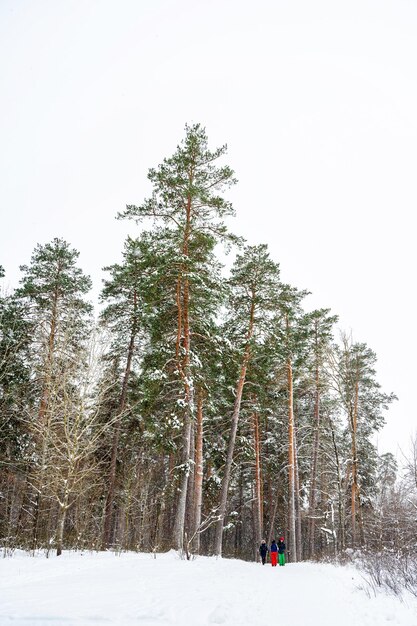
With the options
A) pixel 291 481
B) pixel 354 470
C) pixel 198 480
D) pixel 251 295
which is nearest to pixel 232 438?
pixel 198 480

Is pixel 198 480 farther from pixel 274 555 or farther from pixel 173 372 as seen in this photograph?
pixel 173 372

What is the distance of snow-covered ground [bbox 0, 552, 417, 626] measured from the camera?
513 cm

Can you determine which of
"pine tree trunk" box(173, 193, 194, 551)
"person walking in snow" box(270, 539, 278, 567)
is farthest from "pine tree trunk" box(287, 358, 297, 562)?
"pine tree trunk" box(173, 193, 194, 551)

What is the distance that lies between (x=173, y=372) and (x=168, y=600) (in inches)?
376

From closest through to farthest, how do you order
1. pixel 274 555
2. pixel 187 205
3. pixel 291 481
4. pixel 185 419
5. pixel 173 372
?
pixel 185 419, pixel 173 372, pixel 187 205, pixel 274 555, pixel 291 481

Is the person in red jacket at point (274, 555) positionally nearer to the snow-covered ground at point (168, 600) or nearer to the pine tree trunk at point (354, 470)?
the pine tree trunk at point (354, 470)

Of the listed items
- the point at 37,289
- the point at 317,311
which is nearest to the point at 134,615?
the point at 37,289

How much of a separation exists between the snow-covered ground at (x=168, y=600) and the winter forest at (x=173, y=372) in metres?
3.85

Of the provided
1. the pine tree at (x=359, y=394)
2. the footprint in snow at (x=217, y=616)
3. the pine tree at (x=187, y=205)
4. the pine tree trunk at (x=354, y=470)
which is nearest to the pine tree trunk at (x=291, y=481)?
the pine tree at (x=359, y=394)

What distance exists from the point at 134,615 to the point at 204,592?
2748mm

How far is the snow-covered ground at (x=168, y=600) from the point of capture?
16.8 feet

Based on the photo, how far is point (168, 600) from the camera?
21.0 ft

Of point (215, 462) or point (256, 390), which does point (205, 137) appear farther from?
point (215, 462)

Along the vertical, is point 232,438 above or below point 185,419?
below
